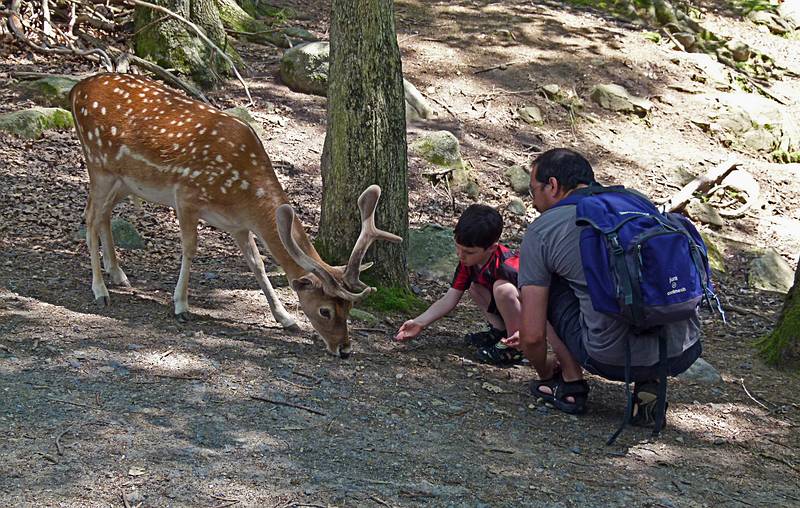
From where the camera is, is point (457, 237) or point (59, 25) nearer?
point (457, 237)

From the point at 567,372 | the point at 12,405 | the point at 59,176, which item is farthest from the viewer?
the point at 59,176

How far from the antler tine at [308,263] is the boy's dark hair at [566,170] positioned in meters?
1.32

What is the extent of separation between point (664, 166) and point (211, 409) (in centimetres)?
851

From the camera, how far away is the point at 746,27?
676 inches

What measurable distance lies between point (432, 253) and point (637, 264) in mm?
3752

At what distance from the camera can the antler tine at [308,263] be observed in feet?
18.8

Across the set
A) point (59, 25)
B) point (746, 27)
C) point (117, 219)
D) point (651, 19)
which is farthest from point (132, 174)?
A: point (746, 27)

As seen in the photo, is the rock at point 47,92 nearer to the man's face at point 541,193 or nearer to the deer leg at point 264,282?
the deer leg at point 264,282

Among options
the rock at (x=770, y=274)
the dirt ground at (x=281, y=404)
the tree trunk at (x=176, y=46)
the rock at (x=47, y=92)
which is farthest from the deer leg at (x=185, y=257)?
the rock at (x=770, y=274)

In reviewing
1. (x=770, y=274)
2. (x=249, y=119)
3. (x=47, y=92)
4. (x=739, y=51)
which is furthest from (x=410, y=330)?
(x=739, y=51)

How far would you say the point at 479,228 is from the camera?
5547 mm

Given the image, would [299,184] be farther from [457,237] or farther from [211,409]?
[211,409]

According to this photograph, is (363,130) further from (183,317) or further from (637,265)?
(637,265)

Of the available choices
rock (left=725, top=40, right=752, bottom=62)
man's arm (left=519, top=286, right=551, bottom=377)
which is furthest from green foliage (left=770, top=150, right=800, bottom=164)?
man's arm (left=519, top=286, right=551, bottom=377)
